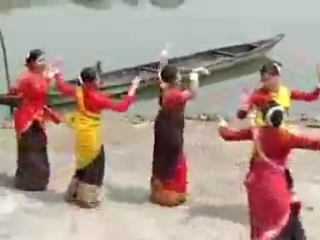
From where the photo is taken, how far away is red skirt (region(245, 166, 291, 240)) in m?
6.62

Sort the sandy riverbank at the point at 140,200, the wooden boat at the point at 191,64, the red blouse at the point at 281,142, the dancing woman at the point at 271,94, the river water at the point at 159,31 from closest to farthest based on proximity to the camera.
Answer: the red blouse at the point at 281,142
the dancing woman at the point at 271,94
the sandy riverbank at the point at 140,200
the wooden boat at the point at 191,64
the river water at the point at 159,31

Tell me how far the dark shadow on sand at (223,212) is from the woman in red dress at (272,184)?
1911 millimetres

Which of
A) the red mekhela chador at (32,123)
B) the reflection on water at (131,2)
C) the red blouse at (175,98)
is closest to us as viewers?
the red blouse at (175,98)

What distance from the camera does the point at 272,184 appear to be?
6652mm

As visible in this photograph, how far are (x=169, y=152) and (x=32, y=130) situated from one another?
1.24 meters

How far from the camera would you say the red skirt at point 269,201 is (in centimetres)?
662

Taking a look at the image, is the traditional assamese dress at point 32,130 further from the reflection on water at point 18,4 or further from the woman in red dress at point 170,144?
the reflection on water at point 18,4

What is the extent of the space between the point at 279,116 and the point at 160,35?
14.3 meters

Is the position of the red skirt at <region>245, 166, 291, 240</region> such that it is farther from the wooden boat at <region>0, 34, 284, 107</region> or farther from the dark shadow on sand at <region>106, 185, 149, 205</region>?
the wooden boat at <region>0, 34, 284, 107</region>

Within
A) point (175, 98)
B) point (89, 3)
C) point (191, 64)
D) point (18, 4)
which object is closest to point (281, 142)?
point (175, 98)

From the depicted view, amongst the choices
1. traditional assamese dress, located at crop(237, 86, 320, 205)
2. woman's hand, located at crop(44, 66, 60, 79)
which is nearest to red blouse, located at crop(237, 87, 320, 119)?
traditional assamese dress, located at crop(237, 86, 320, 205)

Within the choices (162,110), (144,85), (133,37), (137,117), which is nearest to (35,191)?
(162,110)

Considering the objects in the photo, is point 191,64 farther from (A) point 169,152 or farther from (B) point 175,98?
(B) point 175,98

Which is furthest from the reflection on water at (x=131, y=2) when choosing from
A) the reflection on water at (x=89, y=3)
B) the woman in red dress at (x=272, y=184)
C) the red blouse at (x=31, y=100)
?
the woman in red dress at (x=272, y=184)
